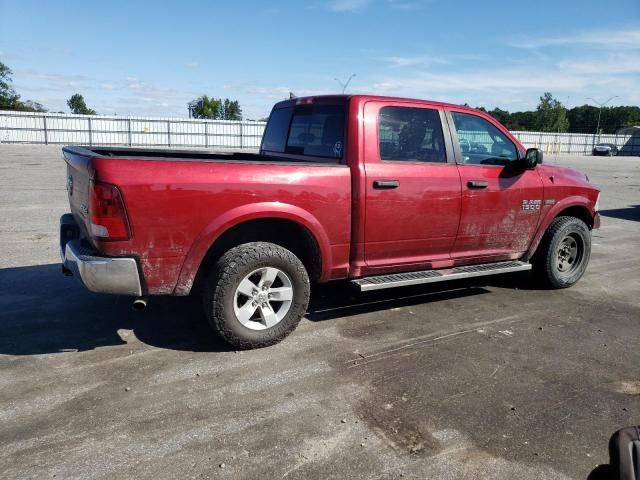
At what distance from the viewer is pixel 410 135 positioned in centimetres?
480

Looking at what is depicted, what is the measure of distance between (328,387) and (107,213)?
6.12 ft

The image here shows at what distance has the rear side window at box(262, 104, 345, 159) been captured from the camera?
182 inches

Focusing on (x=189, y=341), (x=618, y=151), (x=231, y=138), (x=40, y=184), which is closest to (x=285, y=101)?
(x=189, y=341)

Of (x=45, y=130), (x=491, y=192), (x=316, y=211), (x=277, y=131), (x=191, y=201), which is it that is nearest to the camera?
(x=191, y=201)

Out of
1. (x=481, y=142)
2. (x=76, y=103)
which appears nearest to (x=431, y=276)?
Result: (x=481, y=142)

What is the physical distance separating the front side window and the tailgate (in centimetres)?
326

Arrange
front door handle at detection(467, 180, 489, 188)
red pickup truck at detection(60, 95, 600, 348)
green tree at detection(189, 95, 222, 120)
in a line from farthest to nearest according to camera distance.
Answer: green tree at detection(189, 95, 222, 120), front door handle at detection(467, 180, 489, 188), red pickup truck at detection(60, 95, 600, 348)

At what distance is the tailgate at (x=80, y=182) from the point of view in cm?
368

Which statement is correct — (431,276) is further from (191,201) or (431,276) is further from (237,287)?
(191,201)

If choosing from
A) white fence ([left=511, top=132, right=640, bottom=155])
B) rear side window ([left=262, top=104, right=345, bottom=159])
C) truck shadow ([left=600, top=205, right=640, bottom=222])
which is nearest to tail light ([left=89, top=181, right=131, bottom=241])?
rear side window ([left=262, top=104, right=345, bottom=159])

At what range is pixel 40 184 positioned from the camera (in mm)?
14242

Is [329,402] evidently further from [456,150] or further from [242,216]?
[456,150]

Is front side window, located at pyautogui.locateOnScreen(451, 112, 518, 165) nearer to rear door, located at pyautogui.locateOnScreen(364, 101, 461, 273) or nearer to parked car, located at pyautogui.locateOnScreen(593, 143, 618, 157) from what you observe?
rear door, located at pyautogui.locateOnScreen(364, 101, 461, 273)

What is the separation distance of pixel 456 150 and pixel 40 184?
1270 cm
